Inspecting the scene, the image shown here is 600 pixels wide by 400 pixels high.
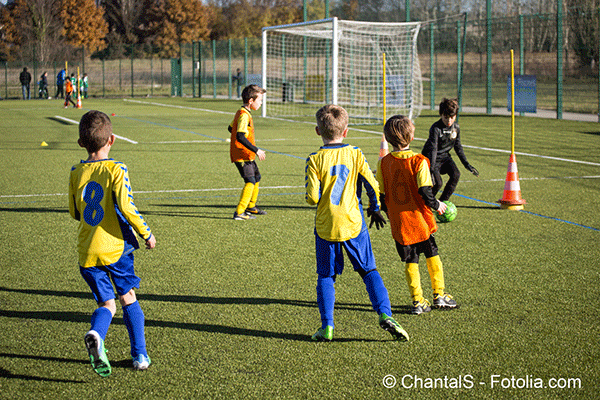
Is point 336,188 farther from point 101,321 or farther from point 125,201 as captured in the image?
point 101,321

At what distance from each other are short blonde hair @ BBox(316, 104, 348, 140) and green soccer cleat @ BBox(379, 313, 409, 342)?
1.23m

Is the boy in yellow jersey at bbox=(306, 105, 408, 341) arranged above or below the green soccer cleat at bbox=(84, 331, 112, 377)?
above

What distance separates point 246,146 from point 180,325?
3.64m

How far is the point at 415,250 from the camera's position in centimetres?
483

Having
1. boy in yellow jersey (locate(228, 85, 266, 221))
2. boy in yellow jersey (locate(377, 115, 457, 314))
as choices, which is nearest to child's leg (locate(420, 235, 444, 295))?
boy in yellow jersey (locate(377, 115, 457, 314))

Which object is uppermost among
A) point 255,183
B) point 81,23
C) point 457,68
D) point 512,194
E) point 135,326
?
point 81,23

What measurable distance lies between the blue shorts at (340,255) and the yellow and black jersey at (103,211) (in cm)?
116

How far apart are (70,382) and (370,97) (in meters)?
25.5

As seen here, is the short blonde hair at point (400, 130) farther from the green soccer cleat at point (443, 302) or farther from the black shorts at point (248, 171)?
the black shorts at point (248, 171)

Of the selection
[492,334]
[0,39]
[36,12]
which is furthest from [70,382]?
[0,39]

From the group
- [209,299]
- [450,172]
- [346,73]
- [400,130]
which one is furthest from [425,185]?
[346,73]

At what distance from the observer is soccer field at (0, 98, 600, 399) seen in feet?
12.3

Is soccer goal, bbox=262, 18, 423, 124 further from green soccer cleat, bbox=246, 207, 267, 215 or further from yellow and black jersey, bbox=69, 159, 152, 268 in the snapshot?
yellow and black jersey, bbox=69, 159, 152, 268

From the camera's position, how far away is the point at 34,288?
5.47 metres
